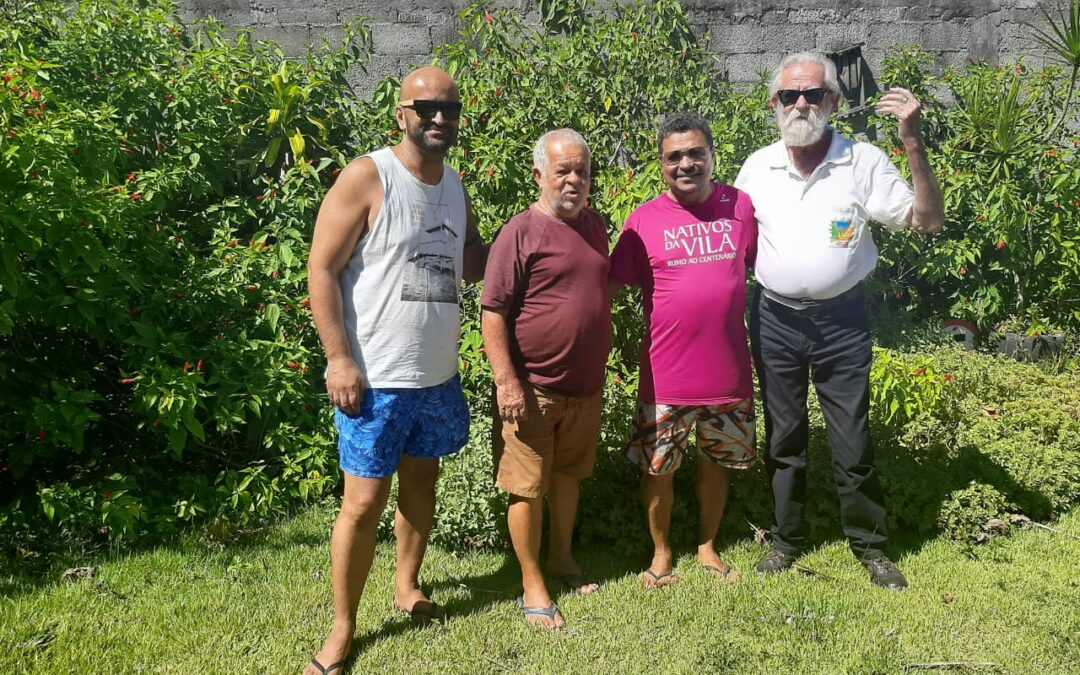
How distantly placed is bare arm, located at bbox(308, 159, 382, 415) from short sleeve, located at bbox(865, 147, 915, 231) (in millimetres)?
1811

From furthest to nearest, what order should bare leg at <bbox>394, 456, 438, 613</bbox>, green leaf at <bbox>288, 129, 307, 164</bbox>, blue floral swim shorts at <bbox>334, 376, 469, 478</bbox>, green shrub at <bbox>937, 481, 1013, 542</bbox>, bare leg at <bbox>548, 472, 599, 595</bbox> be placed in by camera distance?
green leaf at <bbox>288, 129, 307, 164</bbox> → green shrub at <bbox>937, 481, 1013, 542</bbox> → bare leg at <bbox>548, 472, 599, 595</bbox> → bare leg at <bbox>394, 456, 438, 613</bbox> → blue floral swim shorts at <bbox>334, 376, 469, 478</bbox>

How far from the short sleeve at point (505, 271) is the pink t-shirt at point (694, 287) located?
49 cm

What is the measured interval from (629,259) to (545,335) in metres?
0.53

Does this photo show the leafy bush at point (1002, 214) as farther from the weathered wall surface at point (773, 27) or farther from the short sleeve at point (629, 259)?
the short sleeve at point (629, 259)

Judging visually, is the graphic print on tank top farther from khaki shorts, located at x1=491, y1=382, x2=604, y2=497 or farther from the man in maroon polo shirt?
khaki shorts, located at x1=491, y1=382, x2=604, y2=497

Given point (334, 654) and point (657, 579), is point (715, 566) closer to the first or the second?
point (657, 579)

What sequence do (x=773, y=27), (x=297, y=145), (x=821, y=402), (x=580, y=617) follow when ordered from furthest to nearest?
(x=773, y=27) < (x=297, y=145) < (x=821, y=402) < (x=580, y=617)

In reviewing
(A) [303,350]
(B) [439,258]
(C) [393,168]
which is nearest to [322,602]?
(A) [303,350]

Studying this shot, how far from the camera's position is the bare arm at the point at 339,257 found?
258 cm

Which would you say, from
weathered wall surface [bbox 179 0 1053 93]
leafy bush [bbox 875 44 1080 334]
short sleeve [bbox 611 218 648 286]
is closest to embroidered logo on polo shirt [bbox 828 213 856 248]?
short sleeve [bbox 611 218 648 286]

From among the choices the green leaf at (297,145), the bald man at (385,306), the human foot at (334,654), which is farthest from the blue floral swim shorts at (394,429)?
the green leaf at (297,145)

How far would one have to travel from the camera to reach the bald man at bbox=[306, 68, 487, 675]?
2.61m

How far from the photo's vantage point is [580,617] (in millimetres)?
3148

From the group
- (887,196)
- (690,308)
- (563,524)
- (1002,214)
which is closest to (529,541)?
(563,524)
